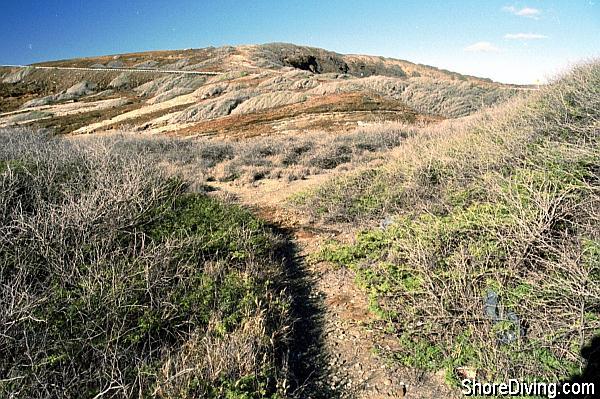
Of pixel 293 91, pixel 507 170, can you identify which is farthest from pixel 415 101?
pixel 507 170

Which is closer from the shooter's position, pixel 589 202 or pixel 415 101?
pixel 589 202

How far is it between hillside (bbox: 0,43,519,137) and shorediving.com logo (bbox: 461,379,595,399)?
1510 cm

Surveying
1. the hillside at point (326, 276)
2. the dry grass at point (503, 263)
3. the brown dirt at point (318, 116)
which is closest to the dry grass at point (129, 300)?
the hillside at point (326, 276)

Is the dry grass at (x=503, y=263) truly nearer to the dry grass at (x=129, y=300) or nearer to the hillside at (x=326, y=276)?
the hillside at (x=326, y=276)

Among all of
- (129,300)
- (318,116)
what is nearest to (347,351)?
(129,300)

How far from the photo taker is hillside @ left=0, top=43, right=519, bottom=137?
958 inches

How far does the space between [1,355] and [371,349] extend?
3186 millimetres

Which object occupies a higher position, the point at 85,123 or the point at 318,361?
the point at 85,123

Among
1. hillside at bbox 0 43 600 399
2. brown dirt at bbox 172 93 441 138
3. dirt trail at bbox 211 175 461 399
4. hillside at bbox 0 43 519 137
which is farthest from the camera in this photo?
hillside at bbox 0 43 519 137

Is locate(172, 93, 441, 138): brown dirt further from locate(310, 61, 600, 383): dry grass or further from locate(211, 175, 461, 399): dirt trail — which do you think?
locate(211, 175, 461, 399): dirt trail

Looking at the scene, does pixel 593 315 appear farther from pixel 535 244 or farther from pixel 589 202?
pixel 589 202

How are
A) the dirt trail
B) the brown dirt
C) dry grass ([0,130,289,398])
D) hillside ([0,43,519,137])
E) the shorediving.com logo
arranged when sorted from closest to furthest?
the shorediving.com logo → dry grass ([0,130,289,398]) → the dirt trail → the brown dirt → hillside ([0,43,519,137])

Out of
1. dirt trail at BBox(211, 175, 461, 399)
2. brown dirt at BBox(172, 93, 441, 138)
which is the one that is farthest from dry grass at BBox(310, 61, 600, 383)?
brown dirt at BBox(172, 93, 441, 138)

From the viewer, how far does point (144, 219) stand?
570 cm
